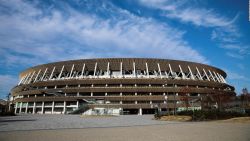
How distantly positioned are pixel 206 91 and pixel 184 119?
53.2 metres

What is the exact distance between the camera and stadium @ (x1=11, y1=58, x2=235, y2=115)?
77606 millimetres

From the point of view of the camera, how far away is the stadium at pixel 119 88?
77.6m

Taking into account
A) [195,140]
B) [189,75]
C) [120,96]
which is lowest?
[195,140]

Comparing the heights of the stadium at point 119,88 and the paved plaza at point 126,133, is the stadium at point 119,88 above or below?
above

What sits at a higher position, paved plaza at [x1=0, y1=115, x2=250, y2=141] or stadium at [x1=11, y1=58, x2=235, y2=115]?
stadium at [x1=11, y1=58, x2=235, y2=115]

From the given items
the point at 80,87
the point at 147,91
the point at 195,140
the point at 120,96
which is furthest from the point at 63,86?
the point at 195,140

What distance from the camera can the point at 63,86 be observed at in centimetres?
8831

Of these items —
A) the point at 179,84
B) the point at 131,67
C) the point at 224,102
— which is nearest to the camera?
the point at 224,102

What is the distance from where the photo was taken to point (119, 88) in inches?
3169

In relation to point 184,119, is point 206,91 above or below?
above

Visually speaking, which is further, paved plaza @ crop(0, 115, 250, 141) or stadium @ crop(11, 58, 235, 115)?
stadium @ crop(11, 58, 235, 115)

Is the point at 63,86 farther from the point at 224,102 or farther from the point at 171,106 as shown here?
the point at 224,102

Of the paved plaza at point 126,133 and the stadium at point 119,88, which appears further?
the stadium at point 119,88

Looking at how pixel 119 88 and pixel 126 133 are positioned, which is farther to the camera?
pixel 119 88
